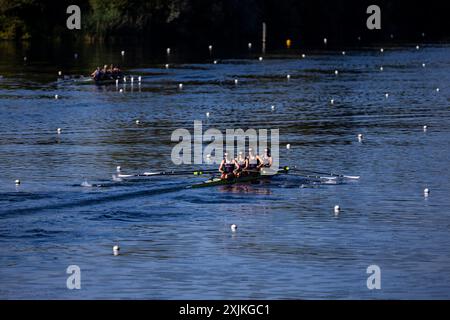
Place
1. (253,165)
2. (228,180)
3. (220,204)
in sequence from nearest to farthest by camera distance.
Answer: (220,204), (228,180), (253,165)

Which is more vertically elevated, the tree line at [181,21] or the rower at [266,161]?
the tree line at [181,21]

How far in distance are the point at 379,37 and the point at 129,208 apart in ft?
455

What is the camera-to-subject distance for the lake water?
4391 cm

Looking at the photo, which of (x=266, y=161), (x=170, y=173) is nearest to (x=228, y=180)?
(x=170, y=173)

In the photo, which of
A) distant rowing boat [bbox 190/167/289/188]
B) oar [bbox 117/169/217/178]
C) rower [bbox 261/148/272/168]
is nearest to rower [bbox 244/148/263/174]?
distant rowing boat [bbox 190/167/289/188]

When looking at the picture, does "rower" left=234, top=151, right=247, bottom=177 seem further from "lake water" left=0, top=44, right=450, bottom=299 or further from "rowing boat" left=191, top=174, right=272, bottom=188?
"lake water" left=0, top=44, right=450, bottom=299

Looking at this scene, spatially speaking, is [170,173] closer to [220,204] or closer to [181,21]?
[220,204]

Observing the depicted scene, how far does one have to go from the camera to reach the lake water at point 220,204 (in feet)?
144

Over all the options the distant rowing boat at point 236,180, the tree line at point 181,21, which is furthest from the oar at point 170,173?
the tree line at point 181,21

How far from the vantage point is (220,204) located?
5522 cm

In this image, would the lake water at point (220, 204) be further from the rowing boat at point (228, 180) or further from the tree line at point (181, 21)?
the tree line at point (181, 21)

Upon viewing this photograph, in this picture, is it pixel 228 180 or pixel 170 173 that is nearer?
pixel 228 180

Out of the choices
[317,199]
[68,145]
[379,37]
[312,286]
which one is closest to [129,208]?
[317,199]

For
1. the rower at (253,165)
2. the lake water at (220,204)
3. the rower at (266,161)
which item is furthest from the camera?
the rower at (266,161)
